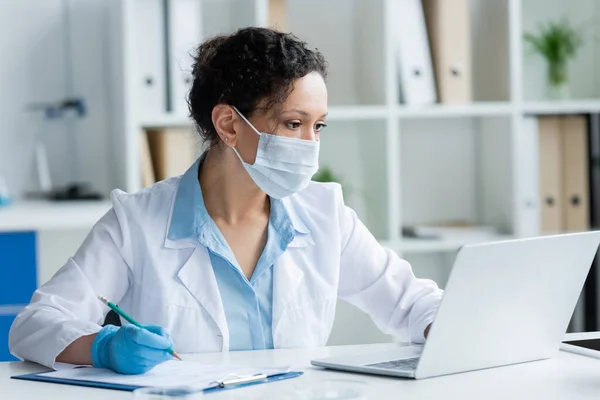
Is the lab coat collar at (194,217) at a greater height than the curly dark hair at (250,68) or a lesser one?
lesser

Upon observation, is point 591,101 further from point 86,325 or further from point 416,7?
point 86,325

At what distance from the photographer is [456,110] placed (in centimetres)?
322

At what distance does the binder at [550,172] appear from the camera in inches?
131

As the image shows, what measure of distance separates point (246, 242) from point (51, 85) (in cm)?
169

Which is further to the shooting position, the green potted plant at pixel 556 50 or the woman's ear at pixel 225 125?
the green potted plant at pixel 556 50

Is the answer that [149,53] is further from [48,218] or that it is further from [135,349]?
[135,349]

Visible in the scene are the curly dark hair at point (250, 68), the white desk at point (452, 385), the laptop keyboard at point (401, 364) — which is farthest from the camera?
the curly dark hair at point (250, 68)

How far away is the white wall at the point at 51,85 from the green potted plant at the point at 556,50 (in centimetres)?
162

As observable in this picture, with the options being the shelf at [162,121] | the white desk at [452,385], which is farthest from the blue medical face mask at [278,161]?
the shelf at [162,121]

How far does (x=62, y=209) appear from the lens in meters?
2.83

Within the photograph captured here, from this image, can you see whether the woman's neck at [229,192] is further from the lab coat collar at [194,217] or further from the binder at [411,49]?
the binder at [411,49]

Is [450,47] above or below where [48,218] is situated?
above

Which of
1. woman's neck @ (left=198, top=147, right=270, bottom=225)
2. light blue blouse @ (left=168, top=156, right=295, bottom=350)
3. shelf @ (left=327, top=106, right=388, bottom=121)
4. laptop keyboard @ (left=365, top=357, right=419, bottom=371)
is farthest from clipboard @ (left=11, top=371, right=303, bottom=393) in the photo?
shelf @ (left=327, top=106, right=388, bottom=121)

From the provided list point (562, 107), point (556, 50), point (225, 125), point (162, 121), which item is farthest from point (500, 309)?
point (556, 50)
